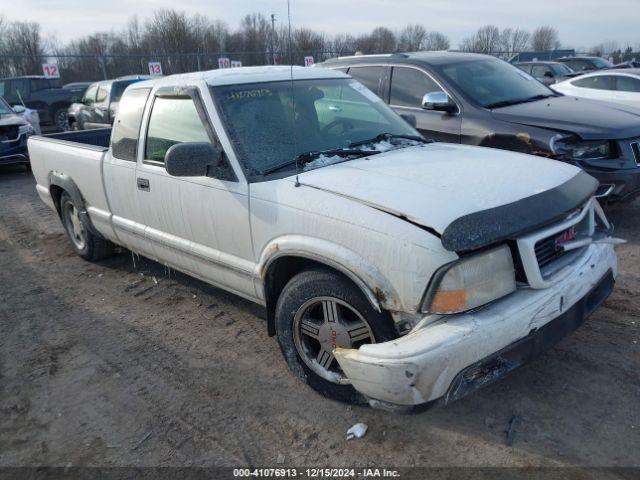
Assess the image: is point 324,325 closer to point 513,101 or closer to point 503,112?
point 503,112

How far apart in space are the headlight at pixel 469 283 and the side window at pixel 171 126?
182cm

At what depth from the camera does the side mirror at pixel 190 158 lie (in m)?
3.05

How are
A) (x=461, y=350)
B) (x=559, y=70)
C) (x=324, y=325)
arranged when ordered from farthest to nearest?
(x=559, y=70)
(x=324, y=325)
(x=461, y=350)

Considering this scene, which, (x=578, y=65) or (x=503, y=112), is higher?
(x=503, y=112)

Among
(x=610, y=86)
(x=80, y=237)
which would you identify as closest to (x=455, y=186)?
(x=80, y=237)

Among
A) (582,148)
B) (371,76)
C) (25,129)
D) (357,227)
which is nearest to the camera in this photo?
(357,227)

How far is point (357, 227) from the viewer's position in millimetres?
2520

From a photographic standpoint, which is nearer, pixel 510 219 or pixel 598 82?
pixel 510 219

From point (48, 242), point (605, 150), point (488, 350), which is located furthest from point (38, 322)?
point (605, 150)

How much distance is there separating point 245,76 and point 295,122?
1.75 feet

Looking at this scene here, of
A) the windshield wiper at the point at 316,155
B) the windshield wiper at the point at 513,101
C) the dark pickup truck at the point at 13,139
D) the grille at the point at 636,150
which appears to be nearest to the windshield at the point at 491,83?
the windshield wiper at the point at 513,101

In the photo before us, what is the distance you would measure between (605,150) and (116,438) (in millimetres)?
4999

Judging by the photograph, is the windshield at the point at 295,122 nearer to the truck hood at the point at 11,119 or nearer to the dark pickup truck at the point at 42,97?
the truck hood at the point at 11,119

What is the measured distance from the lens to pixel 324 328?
2.87 metres
